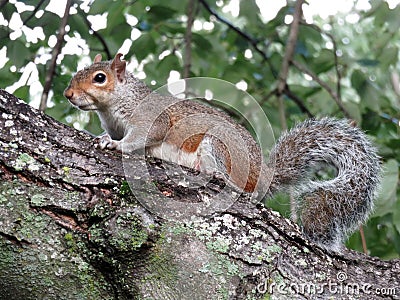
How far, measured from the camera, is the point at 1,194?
1.30 meters

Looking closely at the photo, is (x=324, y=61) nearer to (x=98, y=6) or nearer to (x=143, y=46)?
(x=143, y=46)

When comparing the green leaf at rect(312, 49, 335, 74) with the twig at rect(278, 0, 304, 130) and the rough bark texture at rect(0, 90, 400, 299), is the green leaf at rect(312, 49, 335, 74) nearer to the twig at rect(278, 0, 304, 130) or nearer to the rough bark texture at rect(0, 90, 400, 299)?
the twig at rect(278, 0, 304, 130)

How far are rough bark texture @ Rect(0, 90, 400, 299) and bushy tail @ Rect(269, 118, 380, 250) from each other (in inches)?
7.8

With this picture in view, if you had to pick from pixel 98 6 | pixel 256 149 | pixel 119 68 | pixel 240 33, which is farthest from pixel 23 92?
pixel 240 33

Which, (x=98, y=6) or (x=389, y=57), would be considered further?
(x=389, y=57)

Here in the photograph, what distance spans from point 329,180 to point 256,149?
1.59 feet

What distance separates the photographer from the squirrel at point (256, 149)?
177 cm

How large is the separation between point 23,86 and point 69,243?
1.23 m

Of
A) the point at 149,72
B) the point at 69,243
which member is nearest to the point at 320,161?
the point at 69,243

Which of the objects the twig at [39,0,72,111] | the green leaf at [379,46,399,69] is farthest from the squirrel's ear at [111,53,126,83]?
the green leaf at [379,46,399,69]

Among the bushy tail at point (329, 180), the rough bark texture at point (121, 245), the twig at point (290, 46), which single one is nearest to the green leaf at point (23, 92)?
the rough bark texture at point (121, 245)

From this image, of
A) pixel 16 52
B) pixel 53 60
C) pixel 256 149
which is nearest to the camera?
pixel 256 149

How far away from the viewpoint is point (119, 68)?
8.14 feet

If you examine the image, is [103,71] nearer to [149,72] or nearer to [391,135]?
Result: [149,72]
